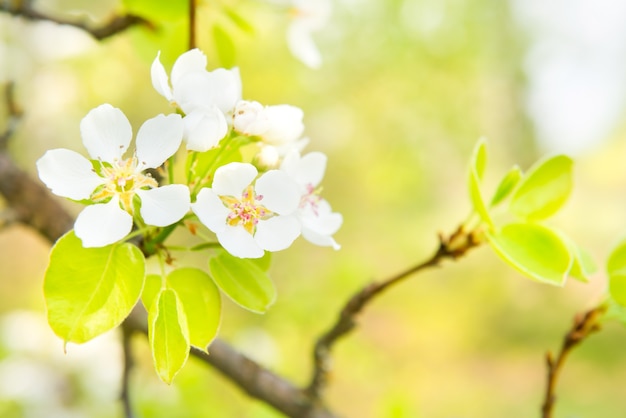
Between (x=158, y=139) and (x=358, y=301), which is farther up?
(x=158, y=139)

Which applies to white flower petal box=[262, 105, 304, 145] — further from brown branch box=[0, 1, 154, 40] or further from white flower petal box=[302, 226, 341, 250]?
brown branch box=[0, 1, 154, 40]

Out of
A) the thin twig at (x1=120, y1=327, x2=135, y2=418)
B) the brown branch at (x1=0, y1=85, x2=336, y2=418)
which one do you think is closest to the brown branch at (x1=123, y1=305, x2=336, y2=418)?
the brown branch at (x1=0, y1=85, x2=336, y2=418)

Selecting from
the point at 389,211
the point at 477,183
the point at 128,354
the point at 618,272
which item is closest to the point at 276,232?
the point at 477,183

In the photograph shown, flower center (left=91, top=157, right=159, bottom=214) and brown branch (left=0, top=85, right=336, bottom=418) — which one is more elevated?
flower center (left=91, top=157, right=159, bottom=214)

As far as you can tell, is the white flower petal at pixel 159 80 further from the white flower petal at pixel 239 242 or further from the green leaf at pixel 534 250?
the green leaf at pixel 534 250

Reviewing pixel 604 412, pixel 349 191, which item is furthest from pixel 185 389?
pixel 349 191

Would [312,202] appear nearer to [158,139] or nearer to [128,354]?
[158,139]

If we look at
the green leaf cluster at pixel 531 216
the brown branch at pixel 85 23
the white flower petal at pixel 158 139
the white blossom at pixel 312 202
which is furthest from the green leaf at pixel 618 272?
the brown branch at pixel 85 23
